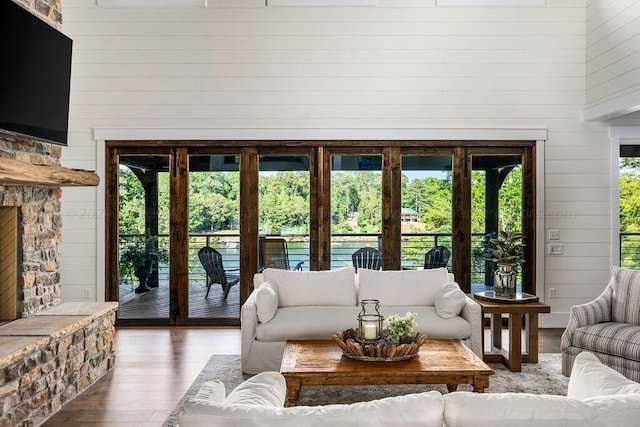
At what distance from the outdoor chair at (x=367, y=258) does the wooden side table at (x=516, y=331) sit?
182 cm

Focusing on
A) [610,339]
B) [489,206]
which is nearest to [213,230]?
[489,206]

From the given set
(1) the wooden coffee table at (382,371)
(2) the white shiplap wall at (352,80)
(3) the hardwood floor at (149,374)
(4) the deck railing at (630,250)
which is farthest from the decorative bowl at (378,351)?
(4) the deck railing at (630,250)

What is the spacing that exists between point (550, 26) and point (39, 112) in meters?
5.63

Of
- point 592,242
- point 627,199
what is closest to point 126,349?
point 592,242

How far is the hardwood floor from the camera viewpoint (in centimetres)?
372

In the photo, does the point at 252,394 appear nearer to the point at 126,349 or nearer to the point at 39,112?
the point at 39,112

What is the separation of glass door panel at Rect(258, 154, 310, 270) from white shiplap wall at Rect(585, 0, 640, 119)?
11.1 feet

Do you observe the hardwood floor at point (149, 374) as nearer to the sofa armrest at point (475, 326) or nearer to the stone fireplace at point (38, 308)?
the stone fireplace at point (38, 308)

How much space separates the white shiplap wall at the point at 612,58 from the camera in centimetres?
560

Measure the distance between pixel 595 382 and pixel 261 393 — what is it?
1.18 m

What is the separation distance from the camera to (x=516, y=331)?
4.77 m

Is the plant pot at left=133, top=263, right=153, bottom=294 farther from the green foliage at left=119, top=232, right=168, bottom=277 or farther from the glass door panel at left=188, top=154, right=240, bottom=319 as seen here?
the glass door panel at left=188, top=154, right=240, bottom=319

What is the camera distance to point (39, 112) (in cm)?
412

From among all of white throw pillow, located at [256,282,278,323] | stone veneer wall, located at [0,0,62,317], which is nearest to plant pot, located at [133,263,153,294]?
stone veneer wall, located at [0,0,62,317]
